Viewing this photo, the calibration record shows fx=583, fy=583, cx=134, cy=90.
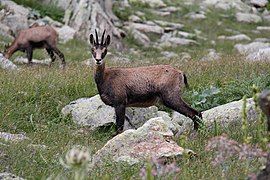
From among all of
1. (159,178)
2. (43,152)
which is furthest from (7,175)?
(43,152)

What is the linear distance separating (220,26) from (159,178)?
2295 cm

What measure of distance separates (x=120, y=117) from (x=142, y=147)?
2.66 metres

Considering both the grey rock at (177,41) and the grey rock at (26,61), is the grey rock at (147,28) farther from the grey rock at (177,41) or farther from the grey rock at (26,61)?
the grey rock at (26,61)

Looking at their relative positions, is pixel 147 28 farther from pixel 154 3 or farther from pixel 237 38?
pixel 154 3

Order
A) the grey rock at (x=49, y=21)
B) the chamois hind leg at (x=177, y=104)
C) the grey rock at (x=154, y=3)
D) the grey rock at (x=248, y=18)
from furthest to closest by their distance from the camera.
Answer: the grey rock at (x=154, y=3) < the grey rock at (x=248, y=18) < the grey rock at (x=49, y=21) < the chamois hind leg at (x=177, y=104)

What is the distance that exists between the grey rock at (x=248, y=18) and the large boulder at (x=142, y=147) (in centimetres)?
2271

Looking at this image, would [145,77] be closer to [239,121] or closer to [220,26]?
[239,121]

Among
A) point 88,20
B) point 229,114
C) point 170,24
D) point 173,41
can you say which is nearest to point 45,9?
point 88,20

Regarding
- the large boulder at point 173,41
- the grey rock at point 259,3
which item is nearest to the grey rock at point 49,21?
the large boulder at point 173,41

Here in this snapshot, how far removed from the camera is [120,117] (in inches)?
327

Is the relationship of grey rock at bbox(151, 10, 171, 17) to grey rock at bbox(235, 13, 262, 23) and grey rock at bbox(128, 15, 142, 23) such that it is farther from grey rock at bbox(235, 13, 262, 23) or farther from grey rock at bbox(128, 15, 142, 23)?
grey rock at bbox(235, 13, 262, 23)

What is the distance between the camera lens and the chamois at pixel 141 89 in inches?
325

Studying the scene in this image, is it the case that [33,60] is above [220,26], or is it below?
above

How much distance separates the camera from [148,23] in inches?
969
